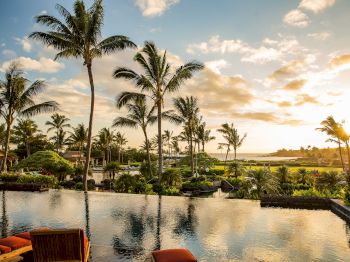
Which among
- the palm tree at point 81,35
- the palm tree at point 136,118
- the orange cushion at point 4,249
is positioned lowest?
the orange cushion at point 4,249

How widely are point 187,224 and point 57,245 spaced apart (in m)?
5.94

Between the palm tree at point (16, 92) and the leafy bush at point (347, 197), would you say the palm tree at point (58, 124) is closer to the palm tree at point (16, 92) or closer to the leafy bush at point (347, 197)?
the palm tree at point (16, 92)

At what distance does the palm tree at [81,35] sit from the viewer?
20.3 metres

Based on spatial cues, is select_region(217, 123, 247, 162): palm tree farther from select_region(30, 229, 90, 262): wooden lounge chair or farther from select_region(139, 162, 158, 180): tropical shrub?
select_region(30, 229, 90, 262): wooden lounge chair

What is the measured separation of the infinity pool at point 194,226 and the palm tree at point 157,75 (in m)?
9.56

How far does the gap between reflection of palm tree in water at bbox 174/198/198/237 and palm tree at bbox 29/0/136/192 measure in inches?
410

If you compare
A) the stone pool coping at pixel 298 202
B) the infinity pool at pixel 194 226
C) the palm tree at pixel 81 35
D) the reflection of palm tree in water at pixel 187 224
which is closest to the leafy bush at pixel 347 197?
the infinity pool at pixel 194 226

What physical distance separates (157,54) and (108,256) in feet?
62.0

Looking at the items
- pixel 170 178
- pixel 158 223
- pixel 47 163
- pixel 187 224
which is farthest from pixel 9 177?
pixel 187 224

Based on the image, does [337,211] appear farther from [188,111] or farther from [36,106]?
[188,111]

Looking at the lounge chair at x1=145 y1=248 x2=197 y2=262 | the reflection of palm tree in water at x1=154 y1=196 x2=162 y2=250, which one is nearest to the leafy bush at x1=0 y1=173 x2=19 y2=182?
the reflection of palm tree in water at x1=154 y1=196 x2=162 y2=250

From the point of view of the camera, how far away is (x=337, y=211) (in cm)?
1327

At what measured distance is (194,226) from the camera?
10672 millimetres

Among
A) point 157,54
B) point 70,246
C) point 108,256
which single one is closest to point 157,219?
point 108,256
